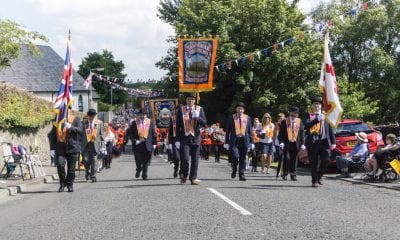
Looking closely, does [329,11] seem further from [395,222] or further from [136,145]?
[395,222]

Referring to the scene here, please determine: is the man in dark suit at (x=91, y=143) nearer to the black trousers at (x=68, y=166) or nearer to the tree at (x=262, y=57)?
the black trousers at (x=68, y=166)

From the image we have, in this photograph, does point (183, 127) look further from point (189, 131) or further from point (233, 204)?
point (233, 204)

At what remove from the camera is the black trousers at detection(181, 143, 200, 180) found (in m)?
13.1

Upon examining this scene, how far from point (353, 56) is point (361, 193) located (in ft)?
125

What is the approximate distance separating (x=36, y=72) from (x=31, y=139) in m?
44.3

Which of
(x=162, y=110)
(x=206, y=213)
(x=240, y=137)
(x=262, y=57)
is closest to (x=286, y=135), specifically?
(x=240, y=137)

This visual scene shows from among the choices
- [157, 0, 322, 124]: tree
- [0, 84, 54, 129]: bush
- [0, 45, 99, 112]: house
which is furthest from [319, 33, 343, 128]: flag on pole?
[0, 45, 99, 112]: house

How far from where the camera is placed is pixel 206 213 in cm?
852

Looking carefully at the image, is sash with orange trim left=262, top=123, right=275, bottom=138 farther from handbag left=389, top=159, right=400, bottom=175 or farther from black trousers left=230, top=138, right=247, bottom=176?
handbag left=389, top=159, right=400, bottom=175

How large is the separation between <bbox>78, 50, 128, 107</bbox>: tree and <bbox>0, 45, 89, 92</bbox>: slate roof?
126 feet

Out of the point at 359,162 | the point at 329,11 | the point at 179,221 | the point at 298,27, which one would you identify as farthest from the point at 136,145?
the point at 329,11

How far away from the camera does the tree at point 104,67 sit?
111188 mm

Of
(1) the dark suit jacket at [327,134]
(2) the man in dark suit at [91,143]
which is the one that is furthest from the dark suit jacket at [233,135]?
(2) the man in dark suit at [91,143]

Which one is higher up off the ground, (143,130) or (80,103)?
(80,103)
